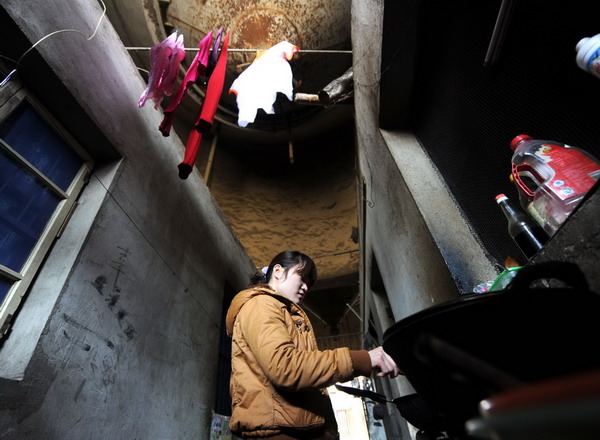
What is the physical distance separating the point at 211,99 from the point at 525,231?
2.86m

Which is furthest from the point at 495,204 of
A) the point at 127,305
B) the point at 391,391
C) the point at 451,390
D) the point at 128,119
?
the point at 391,391

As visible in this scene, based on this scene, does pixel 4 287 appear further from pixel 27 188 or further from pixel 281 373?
pixel 281 373

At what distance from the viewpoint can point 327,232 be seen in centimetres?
876

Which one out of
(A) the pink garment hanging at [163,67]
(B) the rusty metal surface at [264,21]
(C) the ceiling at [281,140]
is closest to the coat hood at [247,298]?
(A) the pink garment hanging at [163,67]

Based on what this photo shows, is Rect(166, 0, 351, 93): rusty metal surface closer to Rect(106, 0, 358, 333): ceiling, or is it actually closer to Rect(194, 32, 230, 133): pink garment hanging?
Rect(106, 0, 358, 333): ceiling

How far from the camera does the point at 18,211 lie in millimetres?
1804

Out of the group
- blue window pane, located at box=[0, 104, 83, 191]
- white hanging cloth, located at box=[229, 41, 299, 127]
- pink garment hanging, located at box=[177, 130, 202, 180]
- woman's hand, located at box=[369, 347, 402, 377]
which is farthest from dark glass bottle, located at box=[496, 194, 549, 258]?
blue window pane, located at box=[0, 104, 83, 191]

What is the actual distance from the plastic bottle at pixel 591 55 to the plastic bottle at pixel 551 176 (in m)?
0.29

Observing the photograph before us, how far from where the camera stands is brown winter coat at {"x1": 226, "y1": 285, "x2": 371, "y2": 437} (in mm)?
1239

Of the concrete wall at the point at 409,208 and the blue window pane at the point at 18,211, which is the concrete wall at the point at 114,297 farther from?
the concrete wall at the point at 409,208

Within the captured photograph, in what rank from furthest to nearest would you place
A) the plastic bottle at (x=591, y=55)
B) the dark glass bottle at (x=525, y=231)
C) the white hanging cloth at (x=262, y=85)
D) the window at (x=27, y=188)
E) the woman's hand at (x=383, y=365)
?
the white hanging cloth at (x=262, y=85) < the window at (x=27, y=188) < the woman's hand at (x=383, y=365) < the dark glass bottle at (x=525, y=231) < the plastic bottle at (x=591, y=55)

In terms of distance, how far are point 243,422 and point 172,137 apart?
3327 mm

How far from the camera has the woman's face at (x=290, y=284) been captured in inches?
74.8

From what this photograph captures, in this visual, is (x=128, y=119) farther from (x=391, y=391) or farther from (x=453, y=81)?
(x=391, y=391)
